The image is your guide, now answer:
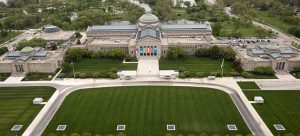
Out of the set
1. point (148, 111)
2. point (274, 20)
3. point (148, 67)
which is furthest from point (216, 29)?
point (148, 111)

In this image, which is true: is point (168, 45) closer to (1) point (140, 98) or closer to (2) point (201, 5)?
(1) point (140, 98)

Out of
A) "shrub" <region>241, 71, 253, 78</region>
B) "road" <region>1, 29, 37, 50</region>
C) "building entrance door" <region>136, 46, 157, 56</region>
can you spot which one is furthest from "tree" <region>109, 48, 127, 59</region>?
"road" <region>1, 29, 37, 50</region>

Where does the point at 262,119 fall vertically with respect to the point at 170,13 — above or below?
below

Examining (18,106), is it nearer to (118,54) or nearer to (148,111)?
(148,111)

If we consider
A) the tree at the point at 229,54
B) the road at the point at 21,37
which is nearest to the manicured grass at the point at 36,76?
the road at the point at 21,37

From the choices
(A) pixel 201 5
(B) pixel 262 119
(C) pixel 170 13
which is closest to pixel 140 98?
(B) pixel 262 119
